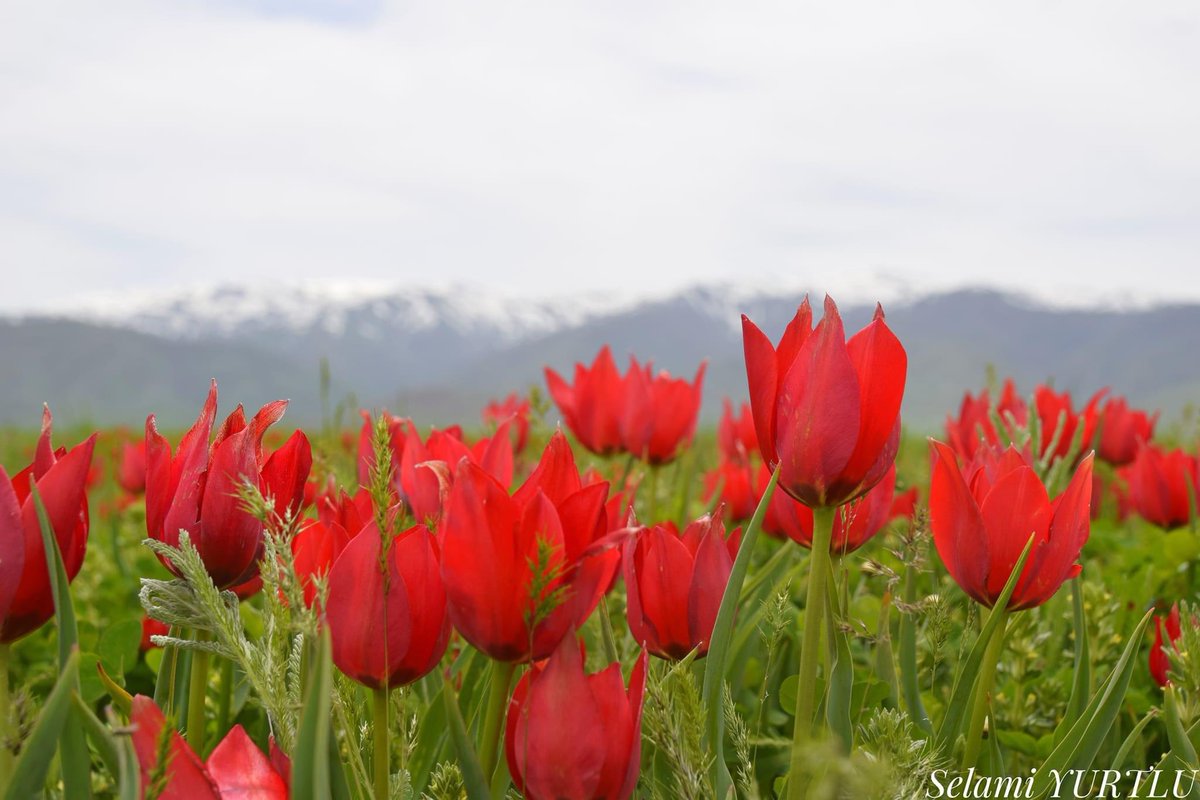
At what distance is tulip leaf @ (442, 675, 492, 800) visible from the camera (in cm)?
86

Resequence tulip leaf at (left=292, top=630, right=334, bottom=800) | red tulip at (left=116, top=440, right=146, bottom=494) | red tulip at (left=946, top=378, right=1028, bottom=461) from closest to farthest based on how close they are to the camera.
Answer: tulip leaf at (left=292, top=630, right=334, bottom=800) < red tulip at (left=946, top=378, right=1028, bottom=461) < red tulip at (left=116, top=440, right=146, bottom=494)

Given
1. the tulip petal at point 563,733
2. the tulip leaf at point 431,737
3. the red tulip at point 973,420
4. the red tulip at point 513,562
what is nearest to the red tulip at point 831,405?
the red tulip at point 513,562

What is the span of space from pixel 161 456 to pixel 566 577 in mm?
481

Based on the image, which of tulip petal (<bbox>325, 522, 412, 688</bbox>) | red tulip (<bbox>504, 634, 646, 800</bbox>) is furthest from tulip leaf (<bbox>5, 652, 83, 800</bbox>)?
red tulip (<bbox>504, 634, 646, 800</bbox>)

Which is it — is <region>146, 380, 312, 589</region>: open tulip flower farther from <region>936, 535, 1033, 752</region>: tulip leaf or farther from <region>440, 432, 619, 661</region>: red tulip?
<region>936, 535, 1033, 752</region>: tulip leaf

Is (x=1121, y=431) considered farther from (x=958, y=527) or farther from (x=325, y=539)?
(x=325, y=539)

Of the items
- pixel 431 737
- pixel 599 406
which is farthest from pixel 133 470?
pixel 431 737

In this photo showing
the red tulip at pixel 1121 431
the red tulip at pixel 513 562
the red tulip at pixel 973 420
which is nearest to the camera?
the red tulip at pixel 513 562

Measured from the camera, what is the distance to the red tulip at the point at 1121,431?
351 centimetres

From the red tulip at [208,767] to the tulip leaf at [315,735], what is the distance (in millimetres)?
75

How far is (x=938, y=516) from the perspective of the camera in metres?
1.23

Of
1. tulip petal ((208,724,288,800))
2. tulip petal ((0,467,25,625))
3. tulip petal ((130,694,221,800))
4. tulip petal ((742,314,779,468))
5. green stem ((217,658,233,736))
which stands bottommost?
green stem ((217,658,233,736))

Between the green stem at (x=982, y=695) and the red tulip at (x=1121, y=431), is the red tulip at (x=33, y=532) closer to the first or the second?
the green stem at (x=982, y=695)

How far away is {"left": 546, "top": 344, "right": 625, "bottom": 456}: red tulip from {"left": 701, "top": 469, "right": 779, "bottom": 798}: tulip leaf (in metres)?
1.58
